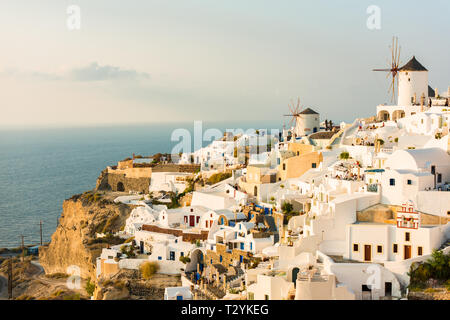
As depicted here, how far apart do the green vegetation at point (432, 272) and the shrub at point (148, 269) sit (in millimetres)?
10421

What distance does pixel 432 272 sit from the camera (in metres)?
16.3

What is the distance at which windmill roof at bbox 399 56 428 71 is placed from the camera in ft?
101

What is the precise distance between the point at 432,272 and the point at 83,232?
2113 centimetres

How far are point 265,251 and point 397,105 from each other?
13.7m

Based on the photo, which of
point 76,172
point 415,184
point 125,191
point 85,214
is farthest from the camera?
point 76,172

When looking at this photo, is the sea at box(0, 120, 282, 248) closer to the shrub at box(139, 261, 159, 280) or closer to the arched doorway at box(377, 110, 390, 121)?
the arched doorway at box(377, 110, 390, 121)

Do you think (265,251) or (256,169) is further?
(256,169)

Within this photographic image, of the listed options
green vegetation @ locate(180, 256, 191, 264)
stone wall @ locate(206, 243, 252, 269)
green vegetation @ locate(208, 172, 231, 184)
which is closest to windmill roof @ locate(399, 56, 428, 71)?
green vegetation @ locate(208, 172, 231, 184)

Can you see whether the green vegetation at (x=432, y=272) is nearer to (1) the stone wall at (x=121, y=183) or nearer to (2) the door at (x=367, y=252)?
(2) the door at (x=367, y=252)

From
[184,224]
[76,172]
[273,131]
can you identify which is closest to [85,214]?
[184,224]

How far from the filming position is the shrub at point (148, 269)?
23.3 metres

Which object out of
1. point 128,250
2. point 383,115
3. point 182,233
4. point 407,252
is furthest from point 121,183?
point 407,252

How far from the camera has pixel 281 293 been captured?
1686 centimetres
